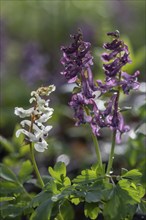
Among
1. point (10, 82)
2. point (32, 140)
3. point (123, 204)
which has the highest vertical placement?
point (10, 82)

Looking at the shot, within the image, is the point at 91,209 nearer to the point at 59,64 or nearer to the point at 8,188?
the point at 8,188

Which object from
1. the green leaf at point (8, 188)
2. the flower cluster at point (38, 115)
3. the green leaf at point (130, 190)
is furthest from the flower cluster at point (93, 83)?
the green leaf at point (8, 188)

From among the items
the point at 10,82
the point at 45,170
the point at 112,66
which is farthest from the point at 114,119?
the point at 10,82

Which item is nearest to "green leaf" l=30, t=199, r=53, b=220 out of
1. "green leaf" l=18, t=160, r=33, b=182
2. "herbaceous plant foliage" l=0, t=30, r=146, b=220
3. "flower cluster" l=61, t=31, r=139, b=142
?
"herbaceous plant foliage" l=0, t=30, r=146, b=220

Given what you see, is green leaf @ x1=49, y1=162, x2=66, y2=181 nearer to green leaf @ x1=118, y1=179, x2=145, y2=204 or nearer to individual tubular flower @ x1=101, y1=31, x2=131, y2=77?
green leaf @ x1=118, y1=179, x2=145, y2=204

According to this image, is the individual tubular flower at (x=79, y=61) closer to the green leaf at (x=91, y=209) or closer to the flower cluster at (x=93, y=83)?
the flower cluster at (x=93, y=83)

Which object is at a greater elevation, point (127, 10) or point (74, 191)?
point (127, 10)

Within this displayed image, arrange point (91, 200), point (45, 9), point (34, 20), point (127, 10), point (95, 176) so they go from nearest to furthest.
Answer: point (91, 200), point (95, 176), point (45, 9), point (34, 20), point (127, 10)

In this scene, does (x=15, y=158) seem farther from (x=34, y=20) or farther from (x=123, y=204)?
(x=34, y=20)
